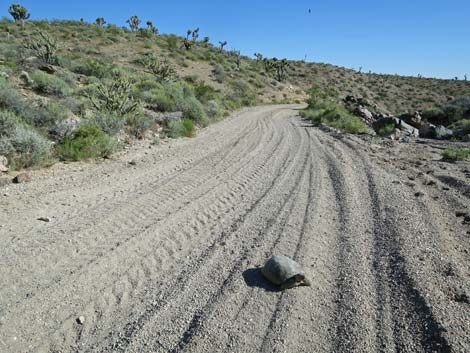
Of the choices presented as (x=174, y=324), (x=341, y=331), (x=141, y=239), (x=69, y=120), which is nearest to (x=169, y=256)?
(x=141, y=239)

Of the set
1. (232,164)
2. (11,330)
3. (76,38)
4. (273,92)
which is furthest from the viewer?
(273,92)

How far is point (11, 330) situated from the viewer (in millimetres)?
3225

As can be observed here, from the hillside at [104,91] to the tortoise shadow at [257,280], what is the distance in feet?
19.4

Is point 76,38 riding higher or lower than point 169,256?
higher

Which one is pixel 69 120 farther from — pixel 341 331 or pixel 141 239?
pixel 341 331

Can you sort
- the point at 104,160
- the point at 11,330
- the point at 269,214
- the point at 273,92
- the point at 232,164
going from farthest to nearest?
the point at 273,92
the point at 232,164
the point at 104,160
the point at 269,214
the point at 11,330

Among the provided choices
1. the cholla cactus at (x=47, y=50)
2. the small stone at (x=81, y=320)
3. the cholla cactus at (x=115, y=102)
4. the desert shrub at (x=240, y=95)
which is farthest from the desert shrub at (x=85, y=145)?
the desert shrub at (x=240, y=95)

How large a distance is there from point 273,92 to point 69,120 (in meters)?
36.4

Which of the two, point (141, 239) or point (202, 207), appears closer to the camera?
point (141, 239)

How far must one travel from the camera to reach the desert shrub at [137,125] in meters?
11.7

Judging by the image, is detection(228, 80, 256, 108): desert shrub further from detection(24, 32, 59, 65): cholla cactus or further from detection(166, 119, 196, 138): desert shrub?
detection(166, 119, 196, 138): desert shrub

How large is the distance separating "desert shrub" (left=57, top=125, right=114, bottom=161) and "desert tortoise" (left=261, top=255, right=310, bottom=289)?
20.9ft

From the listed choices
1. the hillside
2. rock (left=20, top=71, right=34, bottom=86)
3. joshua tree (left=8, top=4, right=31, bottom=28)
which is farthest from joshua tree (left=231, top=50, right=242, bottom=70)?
Answer: rock (left=20, top=71, right=34, bottom=86)

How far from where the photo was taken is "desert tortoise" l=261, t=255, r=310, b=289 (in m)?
4.01
